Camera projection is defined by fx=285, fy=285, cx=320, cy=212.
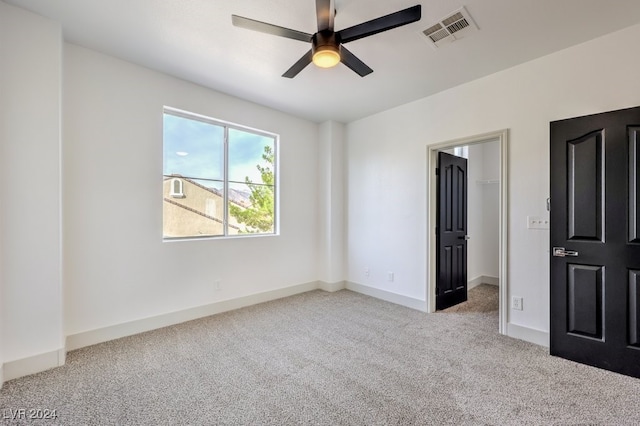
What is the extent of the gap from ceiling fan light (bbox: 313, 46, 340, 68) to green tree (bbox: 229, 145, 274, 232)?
2.38 meters

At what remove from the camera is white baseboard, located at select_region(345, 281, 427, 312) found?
3846 millimetres

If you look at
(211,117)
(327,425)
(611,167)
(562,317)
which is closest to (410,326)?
(562,317)

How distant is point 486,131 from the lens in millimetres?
3211

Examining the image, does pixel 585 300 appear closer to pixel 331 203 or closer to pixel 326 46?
pixel 326 46

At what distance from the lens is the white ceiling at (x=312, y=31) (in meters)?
2.15

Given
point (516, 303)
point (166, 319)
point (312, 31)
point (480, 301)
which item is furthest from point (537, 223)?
point (166, 319)

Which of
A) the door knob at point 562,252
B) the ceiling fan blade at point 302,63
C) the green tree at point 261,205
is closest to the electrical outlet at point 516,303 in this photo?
the door knob at point 562,252

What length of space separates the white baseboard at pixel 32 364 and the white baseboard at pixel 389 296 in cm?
358

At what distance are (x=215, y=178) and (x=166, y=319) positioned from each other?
5.86 feet

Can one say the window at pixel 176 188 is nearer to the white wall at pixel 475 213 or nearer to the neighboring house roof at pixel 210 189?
the neighboring house roof at pixel 210 189

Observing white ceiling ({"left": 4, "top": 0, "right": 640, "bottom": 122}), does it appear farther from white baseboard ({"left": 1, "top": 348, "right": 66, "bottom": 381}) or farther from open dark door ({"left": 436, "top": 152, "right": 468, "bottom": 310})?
white baseboard ({"left": 1, "top": 348, "right": 66, "bottom": 381})

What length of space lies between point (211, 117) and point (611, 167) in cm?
408

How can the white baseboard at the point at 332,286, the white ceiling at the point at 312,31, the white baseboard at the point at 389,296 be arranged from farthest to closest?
the white baseboard at the point at 332,286
the white baseboard at the point at 389,296
the white ceiling at the point at 312,31

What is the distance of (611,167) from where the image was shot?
234 cm
